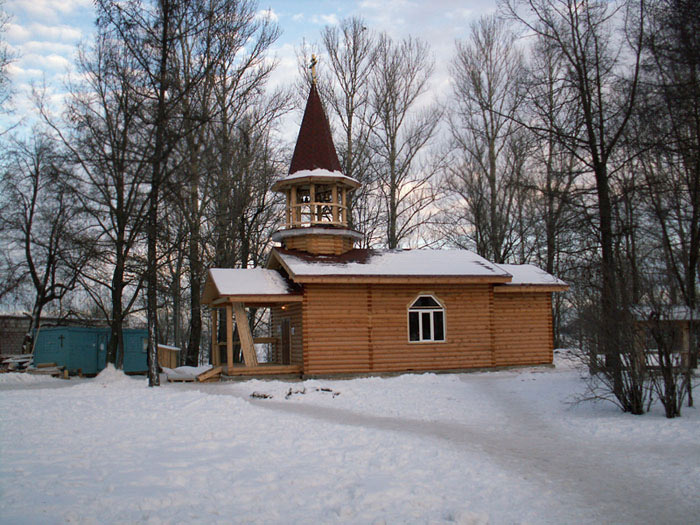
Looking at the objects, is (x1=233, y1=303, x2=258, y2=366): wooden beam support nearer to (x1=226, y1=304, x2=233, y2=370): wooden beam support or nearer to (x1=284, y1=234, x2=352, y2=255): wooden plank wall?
(x1=226, y1=304, x2=233, y2=370): wooden beam support

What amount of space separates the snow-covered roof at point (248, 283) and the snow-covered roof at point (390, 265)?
0.70 meters

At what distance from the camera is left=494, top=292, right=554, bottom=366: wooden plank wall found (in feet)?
66.6

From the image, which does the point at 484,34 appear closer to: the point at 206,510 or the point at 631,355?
the point at 631,355

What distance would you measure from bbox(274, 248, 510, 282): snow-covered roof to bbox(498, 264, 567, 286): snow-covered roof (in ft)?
4.04

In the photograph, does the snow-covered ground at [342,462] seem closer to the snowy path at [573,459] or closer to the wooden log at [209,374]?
the snowy path at [573,459]

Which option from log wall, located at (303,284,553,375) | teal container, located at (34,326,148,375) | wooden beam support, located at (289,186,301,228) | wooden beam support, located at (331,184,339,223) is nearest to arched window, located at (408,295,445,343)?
log wall, located at (303,284,553,375)

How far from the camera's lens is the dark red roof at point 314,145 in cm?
2053

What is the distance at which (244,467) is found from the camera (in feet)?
22.8

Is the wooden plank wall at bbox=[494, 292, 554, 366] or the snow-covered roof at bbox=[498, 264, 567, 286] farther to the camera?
the snow-covered roof at bbox=[498, 264, 567, 286]

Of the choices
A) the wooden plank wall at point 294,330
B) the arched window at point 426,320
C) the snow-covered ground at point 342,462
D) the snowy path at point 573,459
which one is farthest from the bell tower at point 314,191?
the snowy path at point 573,459

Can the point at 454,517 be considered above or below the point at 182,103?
below

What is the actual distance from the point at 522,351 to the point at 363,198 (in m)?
13.2

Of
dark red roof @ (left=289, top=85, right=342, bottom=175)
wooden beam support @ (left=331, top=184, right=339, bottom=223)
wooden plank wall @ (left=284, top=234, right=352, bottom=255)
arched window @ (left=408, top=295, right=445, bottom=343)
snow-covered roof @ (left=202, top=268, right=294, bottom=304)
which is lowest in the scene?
arched window @ (left=408, top=295, right=445, bottom=343)

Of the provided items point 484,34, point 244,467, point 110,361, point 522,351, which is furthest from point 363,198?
Result: point 244,467
